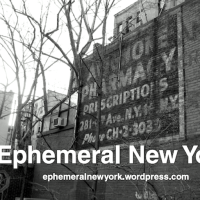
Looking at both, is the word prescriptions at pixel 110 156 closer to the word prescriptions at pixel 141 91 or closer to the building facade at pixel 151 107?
the building facade at pixel 151 107

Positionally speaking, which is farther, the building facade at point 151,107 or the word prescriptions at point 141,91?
the word prescriptions at point 141,91

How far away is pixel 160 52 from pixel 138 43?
4.03 ft

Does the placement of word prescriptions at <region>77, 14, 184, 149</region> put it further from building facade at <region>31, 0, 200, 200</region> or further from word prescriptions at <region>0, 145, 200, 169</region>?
word prescriptions at <region>0, 145, 200, 169</region>

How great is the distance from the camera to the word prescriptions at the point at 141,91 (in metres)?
8.12

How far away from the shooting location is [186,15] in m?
8.54

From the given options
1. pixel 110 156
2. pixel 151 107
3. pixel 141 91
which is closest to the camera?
pixel 151 107

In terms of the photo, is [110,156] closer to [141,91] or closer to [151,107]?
[151,107]

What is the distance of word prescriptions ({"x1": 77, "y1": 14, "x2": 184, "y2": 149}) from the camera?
8.12m

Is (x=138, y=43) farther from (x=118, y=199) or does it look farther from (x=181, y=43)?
(x=118, y=199)

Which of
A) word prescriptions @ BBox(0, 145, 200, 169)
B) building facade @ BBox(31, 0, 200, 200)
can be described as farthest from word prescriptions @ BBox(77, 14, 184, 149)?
word prescriptions @ BBox(0, 145, 200, 169)

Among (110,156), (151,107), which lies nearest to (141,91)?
(151,107)

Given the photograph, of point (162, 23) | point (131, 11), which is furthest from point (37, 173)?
point (131, 11)

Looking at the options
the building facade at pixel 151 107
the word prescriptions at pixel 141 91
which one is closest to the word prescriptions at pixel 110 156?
the building facade at pixel 151 107

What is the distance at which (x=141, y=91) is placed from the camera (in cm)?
916
